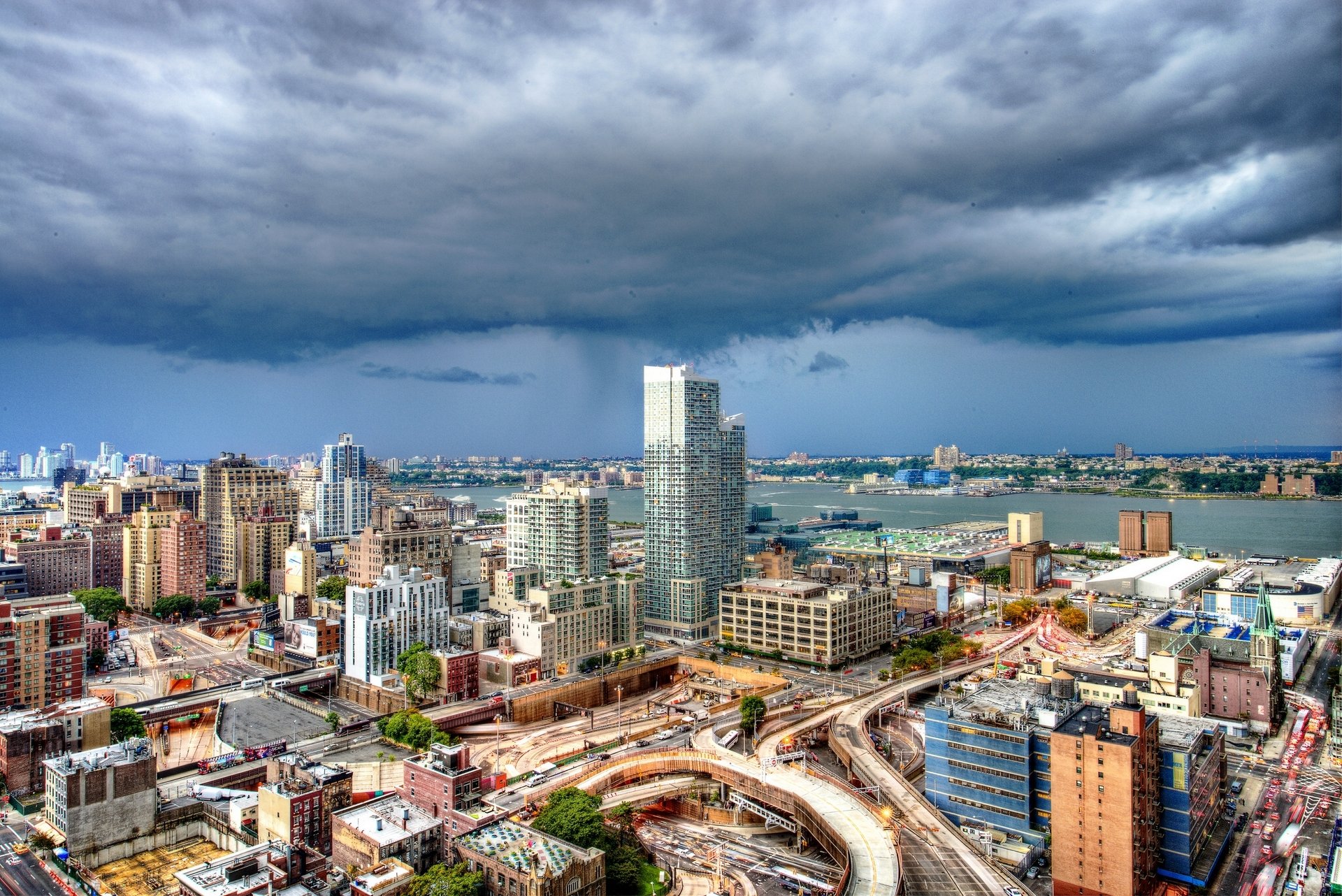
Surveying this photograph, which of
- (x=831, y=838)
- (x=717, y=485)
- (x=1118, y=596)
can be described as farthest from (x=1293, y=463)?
(x=831, y=838)

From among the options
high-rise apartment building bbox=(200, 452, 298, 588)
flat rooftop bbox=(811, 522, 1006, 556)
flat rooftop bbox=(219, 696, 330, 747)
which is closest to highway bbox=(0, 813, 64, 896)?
flat rooftop bbox=(219, 696, 330, 747)

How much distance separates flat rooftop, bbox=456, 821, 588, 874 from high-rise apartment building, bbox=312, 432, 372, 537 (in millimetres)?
39558

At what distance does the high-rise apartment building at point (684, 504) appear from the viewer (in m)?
29.4

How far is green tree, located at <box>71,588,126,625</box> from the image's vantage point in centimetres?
2892

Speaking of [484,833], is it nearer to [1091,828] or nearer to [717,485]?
[1091,828]

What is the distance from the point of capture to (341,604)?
27859 mm

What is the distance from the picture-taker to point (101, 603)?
95.5 feet

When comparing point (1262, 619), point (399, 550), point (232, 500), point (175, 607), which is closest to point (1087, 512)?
point (1262, 619)

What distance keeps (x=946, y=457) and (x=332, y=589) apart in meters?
105

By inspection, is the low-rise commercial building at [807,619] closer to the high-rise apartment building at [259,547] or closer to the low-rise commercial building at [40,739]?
the low-rise commercial building at [40,739]

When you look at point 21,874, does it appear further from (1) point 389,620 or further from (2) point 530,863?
(1) point 389,620

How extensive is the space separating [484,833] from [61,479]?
7201cm

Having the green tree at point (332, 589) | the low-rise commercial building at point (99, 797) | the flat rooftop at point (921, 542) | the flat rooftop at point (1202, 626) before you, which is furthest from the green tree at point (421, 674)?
the flat rooftop at point (921, 542)

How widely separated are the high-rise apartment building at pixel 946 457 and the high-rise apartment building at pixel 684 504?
96.3m
